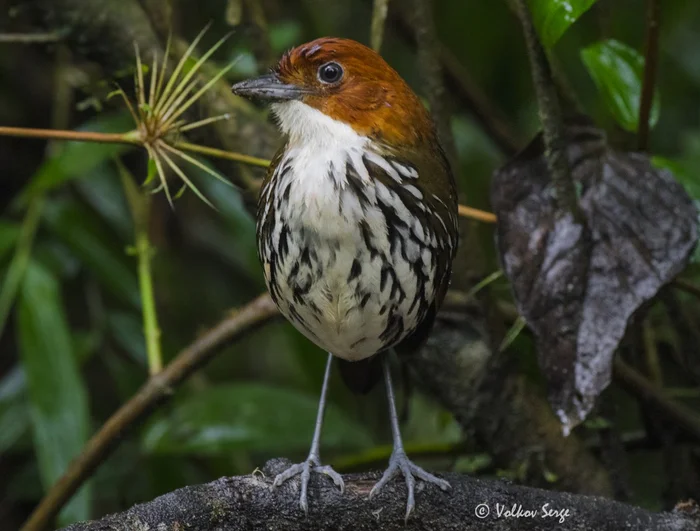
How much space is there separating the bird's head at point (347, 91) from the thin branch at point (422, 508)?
72 cm

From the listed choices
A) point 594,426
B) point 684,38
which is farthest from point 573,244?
point 684,38

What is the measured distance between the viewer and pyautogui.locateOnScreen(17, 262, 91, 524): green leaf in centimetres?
288

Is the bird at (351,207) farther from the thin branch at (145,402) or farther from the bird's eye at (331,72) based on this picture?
the thin branch at (145,402)

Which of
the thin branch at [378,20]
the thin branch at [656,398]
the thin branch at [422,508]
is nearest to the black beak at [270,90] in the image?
the thin branch at [378,20]

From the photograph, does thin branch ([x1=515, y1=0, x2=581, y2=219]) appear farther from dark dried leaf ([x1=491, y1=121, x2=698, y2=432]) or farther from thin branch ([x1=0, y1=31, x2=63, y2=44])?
thin branch ([x1=0, y1=31, x2=63, y2=44])

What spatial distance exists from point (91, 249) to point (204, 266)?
1027 mm

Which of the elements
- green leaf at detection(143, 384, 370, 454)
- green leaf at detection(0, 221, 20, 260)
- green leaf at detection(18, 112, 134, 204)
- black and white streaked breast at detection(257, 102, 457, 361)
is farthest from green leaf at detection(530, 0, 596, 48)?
green leaf at detection(0, 221, 20, 260)

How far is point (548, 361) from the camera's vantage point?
2207 millimetres

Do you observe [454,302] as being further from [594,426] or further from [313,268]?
[313,268]

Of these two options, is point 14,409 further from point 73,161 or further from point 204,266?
point 204,266

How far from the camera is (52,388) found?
295cm

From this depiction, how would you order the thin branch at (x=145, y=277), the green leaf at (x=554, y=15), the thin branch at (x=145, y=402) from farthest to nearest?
the thin branch at (x=145, y=277), the thin branch at (x=145, y=402), the green leaf at (x=554, y=15)

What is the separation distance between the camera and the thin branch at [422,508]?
1863 millimetres

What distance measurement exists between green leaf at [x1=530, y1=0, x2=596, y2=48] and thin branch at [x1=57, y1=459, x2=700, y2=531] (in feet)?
3.14
